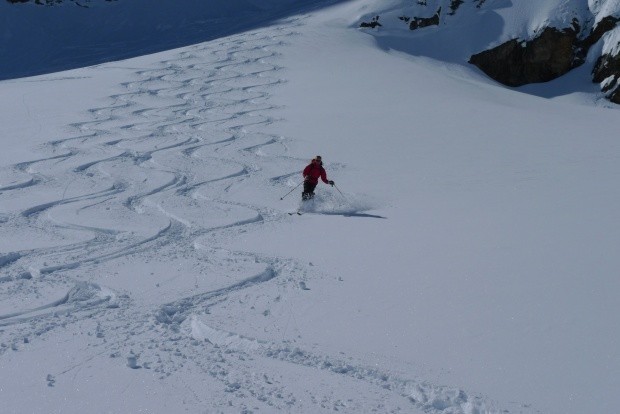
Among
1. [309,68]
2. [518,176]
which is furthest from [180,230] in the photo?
[309,68]

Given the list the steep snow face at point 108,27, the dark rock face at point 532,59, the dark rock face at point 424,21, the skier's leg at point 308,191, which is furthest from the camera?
the steep snow face at point 108,27

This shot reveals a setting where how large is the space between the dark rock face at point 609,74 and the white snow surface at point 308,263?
7440 millimetres

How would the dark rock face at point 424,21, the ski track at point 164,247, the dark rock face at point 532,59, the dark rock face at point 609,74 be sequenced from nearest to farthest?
1. the ski track at point 164,247
2. the dark rock face at point 609,74
3. the dark rock face at point 532,59
4. the dark rock face at point 424,21

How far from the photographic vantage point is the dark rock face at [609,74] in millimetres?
23531

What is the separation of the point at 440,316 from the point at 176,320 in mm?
2483

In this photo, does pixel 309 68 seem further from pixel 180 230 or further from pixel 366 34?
pixel 180 230

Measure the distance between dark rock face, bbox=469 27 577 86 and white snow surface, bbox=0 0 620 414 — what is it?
9805mm

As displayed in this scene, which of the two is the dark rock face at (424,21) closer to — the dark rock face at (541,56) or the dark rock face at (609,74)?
the dark rock face at (541,56)

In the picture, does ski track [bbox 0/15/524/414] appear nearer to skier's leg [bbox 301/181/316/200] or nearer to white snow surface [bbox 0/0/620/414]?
white snow surface [bbox 0/0/620/414]

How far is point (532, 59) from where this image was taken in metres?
26.5

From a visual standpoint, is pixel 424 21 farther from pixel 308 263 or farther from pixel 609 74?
pixel 308 263

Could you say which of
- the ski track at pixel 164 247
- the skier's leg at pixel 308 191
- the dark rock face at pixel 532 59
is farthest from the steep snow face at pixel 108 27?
the skier's leg at pixel 308 191

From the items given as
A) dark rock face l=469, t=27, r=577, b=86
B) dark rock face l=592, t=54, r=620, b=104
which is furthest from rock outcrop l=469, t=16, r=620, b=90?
dark rock face l=592, t=54, r=620, b=104

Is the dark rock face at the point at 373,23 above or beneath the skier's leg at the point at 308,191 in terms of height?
above
